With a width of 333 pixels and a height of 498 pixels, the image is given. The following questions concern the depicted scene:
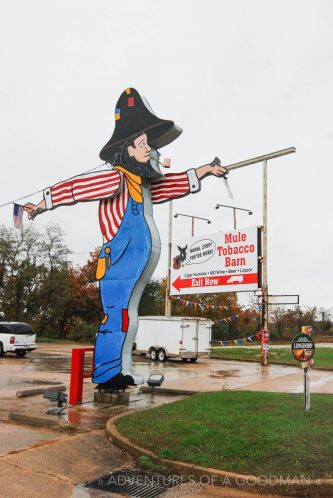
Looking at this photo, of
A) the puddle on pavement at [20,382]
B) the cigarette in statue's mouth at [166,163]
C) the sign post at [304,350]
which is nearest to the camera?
the sign post at [304,350]

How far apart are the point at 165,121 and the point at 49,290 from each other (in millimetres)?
36355

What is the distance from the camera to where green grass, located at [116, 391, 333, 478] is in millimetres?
5617

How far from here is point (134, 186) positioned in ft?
37.9

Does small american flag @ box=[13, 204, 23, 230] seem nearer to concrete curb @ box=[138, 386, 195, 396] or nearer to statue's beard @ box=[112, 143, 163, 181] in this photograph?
statue's beard @ box=[112, 143, 163, 181]

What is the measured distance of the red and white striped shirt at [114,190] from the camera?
451 inches

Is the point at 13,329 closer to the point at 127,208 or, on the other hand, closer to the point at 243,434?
the point at 127,208

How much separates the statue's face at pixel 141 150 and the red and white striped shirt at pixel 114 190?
22.1 inches

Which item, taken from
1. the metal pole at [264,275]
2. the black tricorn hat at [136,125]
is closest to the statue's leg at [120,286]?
the black tricorn hat at [136,125]

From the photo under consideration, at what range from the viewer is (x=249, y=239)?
2544 cm

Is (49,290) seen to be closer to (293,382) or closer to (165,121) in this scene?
(293,382)

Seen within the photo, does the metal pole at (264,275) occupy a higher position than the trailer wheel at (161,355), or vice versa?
the metal pole at (264,275)

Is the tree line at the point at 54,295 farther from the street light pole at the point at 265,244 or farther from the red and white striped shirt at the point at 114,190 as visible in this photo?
the red and white striped shirt at the point at 114,190

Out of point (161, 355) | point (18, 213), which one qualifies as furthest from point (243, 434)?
point (161, 355)

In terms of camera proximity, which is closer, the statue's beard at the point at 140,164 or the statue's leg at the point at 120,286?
the statue's leg at the point at 120,286
